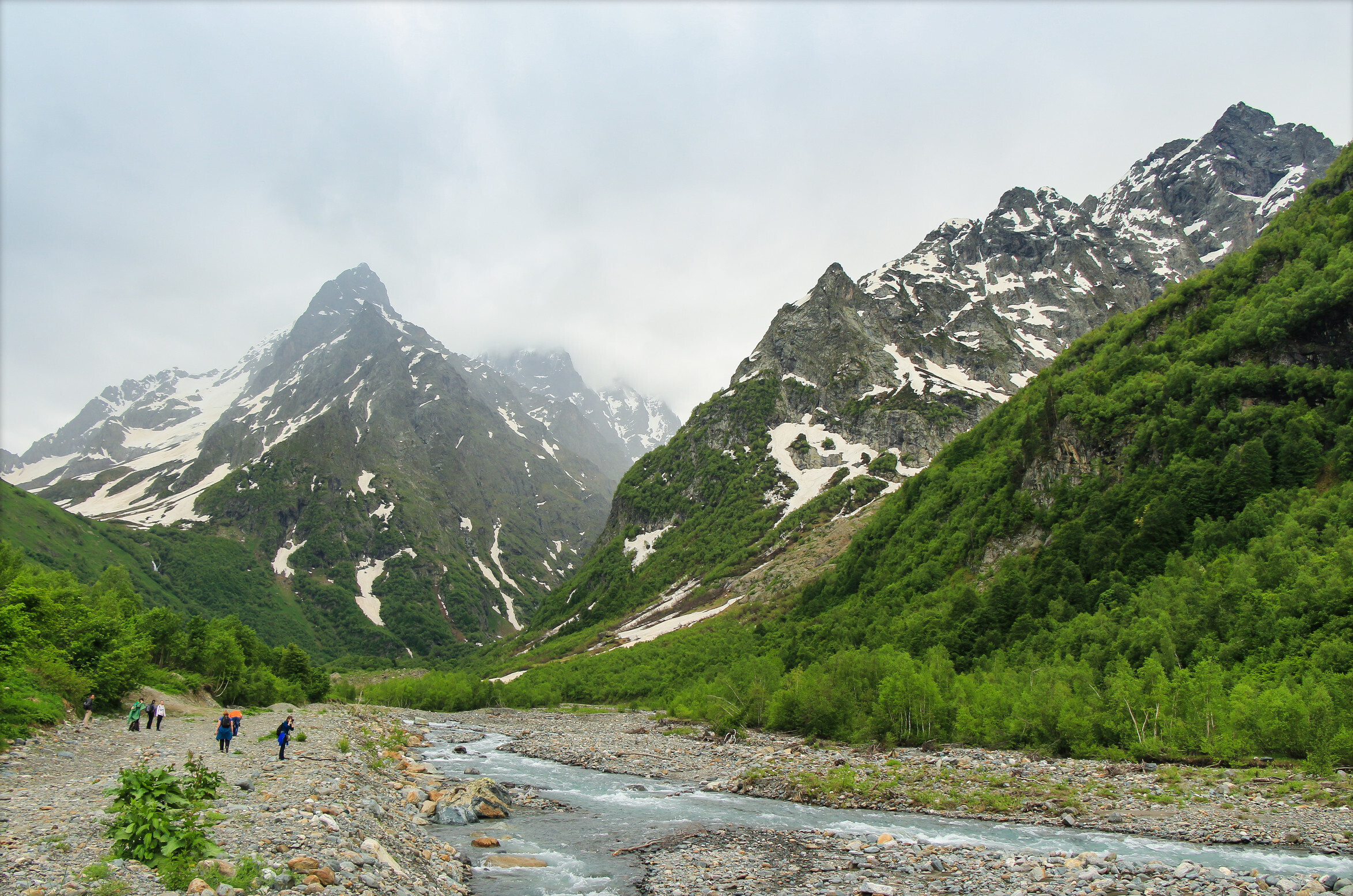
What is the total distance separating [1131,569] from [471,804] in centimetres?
6052

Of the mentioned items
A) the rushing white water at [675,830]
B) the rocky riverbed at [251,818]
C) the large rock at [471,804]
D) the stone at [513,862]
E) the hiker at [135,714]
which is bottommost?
the rushing white water at [675,830]

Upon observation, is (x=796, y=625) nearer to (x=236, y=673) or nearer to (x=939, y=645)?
(x=939, y=645)

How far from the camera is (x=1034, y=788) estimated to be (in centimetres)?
3112

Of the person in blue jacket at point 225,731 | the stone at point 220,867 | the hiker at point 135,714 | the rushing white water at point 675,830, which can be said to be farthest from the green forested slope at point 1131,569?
the hiker at point 135,714

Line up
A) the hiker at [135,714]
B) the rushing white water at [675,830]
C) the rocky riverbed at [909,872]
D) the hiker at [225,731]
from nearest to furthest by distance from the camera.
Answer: the rocky riverbed at [909,872], the rushing white water at [675,830], the hiker at [225,731], the hiker at [135,714]

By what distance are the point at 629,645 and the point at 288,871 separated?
12005cm

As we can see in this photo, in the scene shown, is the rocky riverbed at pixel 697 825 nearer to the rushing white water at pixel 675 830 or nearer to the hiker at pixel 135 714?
the rushing white water at pixel 675 830

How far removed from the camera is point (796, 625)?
96.8m

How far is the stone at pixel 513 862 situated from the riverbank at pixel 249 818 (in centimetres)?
127

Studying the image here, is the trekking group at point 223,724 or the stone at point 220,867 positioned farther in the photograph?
the trekking group at point 223,724

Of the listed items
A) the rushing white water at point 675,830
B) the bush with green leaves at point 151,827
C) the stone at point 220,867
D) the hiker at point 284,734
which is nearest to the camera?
the bush with green leaves at point 151,827

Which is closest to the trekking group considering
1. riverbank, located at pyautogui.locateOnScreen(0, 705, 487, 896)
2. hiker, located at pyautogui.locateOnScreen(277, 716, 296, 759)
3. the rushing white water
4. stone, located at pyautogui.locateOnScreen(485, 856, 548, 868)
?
hiker, located at pyautogui.locateOnScreen(277, 716, 296, 759)

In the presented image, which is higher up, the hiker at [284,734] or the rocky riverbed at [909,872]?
the hiker at [284,734]

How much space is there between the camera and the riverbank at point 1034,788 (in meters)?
24.0
